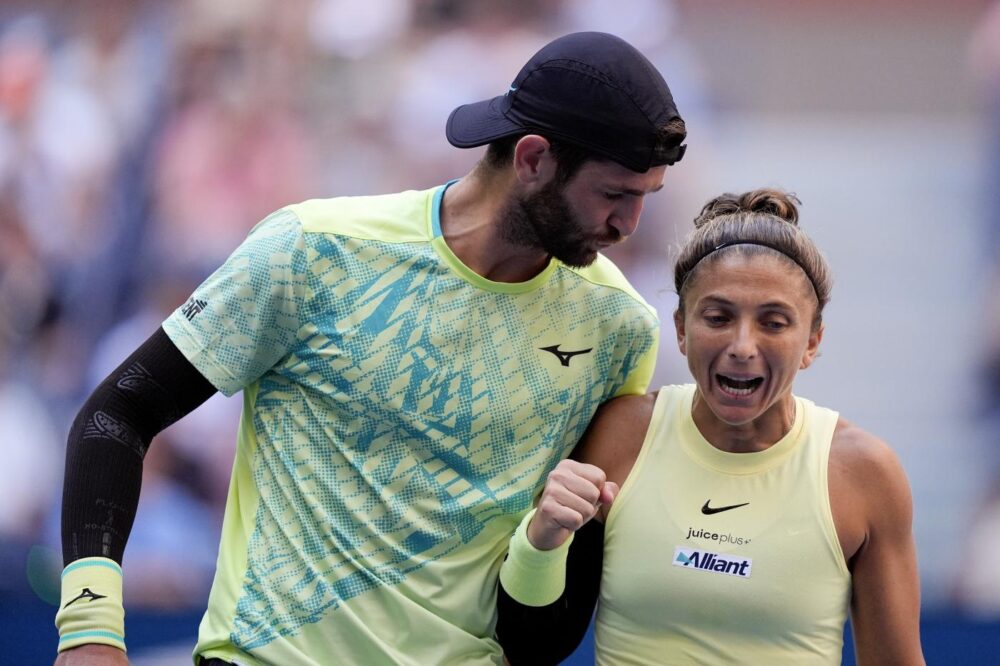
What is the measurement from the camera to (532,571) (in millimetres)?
2357

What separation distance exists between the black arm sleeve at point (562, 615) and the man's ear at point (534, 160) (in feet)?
2.28

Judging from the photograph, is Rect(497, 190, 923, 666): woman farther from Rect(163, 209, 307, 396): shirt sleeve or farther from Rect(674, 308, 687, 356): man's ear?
Rect(163, 209, 307, 396): shirt sleeve

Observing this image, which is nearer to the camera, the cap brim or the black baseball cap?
the black baseball cap

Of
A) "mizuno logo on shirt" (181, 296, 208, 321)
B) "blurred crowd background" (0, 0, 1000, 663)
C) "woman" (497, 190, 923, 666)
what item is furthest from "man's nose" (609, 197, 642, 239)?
"blurred crowd background" (0, 0, 1000, 663)

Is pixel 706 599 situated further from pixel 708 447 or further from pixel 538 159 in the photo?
pixel 538 159

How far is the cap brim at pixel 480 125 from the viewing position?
8.20ft

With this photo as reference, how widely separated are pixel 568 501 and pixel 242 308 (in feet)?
2.36

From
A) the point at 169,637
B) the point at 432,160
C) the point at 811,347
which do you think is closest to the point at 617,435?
the point at 811,347

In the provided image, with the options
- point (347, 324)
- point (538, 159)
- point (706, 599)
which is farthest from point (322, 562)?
point (538, 159)

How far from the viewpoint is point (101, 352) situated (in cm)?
550

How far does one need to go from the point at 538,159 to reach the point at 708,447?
2.15 ft

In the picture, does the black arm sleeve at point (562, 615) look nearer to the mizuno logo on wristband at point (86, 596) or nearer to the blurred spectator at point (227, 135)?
the mizuno logo on wristband at point (86, 596)

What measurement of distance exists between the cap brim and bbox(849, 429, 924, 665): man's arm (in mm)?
942

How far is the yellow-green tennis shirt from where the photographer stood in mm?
2406
